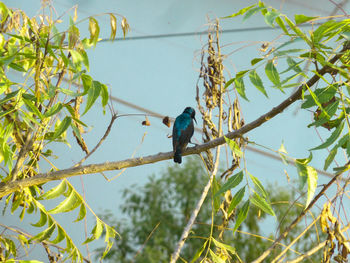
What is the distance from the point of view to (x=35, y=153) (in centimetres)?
145

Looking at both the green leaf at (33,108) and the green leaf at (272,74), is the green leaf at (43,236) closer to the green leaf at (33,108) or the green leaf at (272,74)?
the green leaf at (33,108)

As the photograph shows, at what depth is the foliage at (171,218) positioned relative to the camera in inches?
128

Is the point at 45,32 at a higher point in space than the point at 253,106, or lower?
lower

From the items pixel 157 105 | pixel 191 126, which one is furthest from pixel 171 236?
pixel 191 126

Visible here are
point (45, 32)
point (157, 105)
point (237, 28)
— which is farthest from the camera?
point (157, 105)

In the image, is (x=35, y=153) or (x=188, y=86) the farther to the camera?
(x=188, y=86)

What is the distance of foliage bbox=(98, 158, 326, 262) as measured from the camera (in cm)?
326

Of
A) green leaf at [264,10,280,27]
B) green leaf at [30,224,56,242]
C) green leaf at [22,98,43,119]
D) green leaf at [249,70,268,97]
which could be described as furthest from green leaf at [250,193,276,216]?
green leaf at [30,224,56,242]

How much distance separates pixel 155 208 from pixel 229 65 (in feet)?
3.54

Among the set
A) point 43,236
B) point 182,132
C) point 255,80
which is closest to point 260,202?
point 255,80

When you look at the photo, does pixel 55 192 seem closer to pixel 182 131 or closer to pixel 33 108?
pixel 33 108

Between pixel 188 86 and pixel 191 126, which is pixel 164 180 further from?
pixel 191 126

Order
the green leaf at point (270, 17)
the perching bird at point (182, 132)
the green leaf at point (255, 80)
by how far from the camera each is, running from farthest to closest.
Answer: the perching bird at point (182, 132) < the green leaf at point (255, 80) < the green leaf at point (270, 17)

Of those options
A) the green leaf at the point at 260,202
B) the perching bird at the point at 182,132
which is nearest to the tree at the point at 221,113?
the green leaf at the point at 260,202
